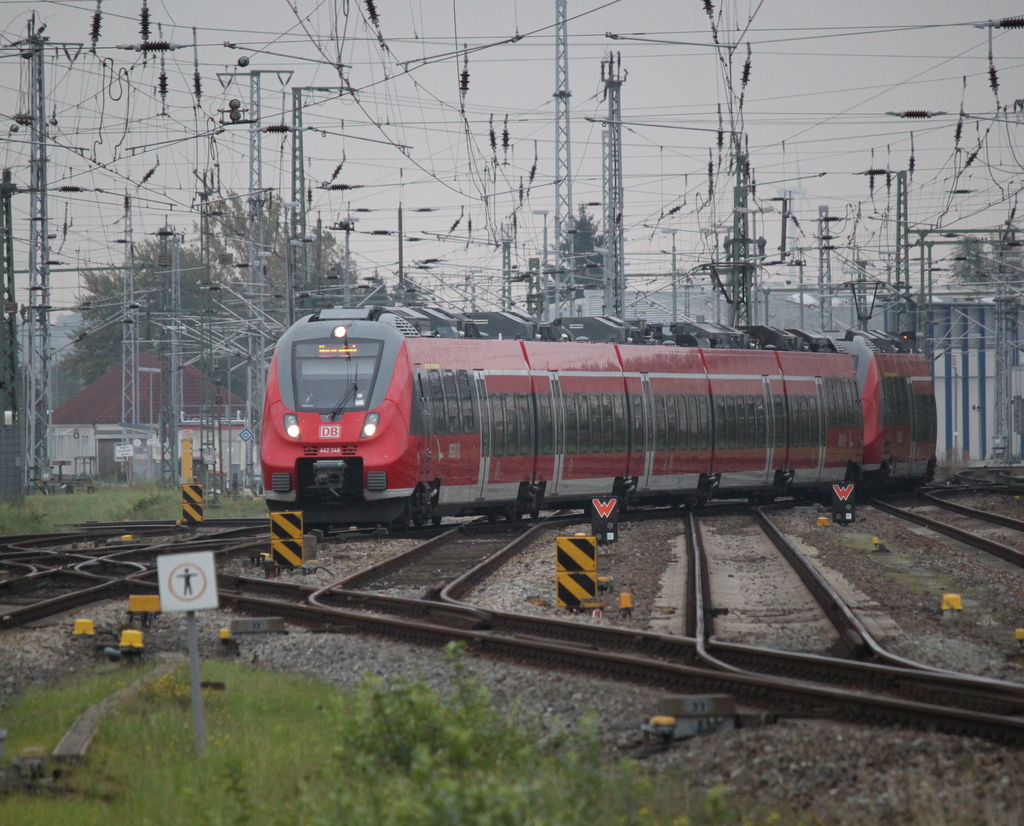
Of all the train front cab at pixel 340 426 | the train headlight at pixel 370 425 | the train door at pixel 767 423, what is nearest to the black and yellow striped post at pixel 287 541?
the train front cab at pixel 340 426

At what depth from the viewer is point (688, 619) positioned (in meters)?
12.4

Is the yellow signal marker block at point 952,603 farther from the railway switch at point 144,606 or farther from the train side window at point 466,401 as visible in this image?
the train side window at point 466,401

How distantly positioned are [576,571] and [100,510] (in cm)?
2631

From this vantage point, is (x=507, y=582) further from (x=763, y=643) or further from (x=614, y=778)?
(x=614, y=778)

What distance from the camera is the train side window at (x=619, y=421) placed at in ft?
89.5

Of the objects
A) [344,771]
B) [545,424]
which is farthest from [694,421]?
[344,771]

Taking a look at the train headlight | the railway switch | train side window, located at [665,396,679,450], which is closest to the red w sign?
train side window, located at [665,396,679,450]

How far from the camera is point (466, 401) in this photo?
75.0 ft

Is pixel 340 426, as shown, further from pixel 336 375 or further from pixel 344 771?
pixel 344 771

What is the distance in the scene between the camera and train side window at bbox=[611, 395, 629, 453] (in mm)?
27266

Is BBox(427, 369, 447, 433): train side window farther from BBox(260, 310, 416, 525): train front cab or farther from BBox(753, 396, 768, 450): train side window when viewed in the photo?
BBox(753, 396, 768, 450): train side window

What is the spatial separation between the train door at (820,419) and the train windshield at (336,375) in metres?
15.8

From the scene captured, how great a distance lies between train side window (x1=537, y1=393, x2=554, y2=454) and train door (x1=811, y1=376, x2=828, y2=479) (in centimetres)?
1087

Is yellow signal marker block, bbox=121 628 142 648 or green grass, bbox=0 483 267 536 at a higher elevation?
yellow signal marker block, bbox=121 628 142 648
